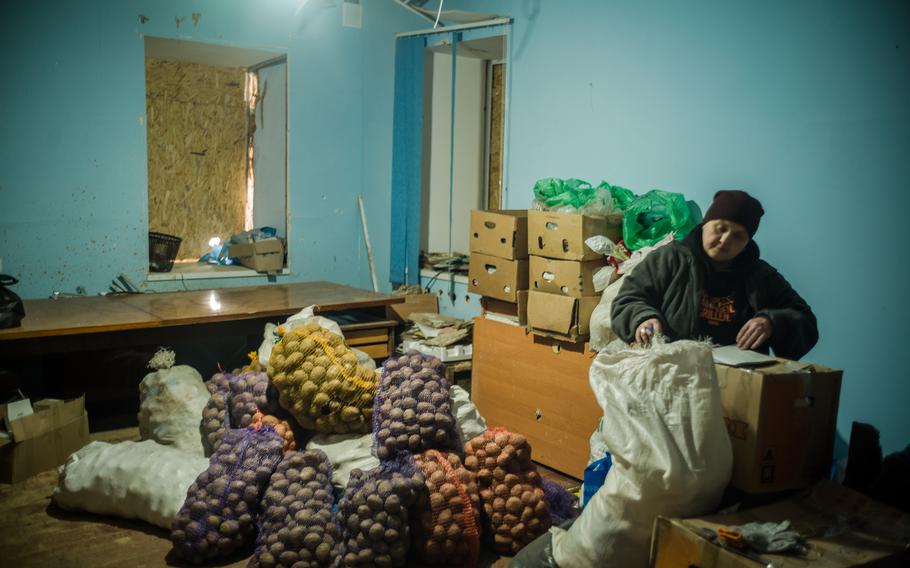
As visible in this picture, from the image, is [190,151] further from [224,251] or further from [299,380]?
[299,380]

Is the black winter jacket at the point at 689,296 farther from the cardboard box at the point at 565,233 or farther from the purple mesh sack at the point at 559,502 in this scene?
the purple mesh sack at the point at 559,502

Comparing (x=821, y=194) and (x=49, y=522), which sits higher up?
(x=821, y=194)

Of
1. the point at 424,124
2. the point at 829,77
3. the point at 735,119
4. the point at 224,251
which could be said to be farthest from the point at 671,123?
the point at 224,251

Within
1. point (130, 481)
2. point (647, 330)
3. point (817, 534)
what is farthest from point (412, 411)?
point (817, 534)

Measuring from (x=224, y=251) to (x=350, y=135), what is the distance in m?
1.30

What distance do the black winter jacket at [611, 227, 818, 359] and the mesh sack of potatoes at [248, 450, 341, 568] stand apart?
125cm

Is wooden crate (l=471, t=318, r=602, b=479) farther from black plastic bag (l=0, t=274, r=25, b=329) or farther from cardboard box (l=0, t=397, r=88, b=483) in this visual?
black plastic bag (l=0, t=274, r=25, b=329)

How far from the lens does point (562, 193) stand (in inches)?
147

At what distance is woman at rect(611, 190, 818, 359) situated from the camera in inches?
98.7

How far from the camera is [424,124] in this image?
18.2ft

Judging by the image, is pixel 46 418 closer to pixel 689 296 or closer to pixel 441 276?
pixel 441 276

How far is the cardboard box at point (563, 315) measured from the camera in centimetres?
349

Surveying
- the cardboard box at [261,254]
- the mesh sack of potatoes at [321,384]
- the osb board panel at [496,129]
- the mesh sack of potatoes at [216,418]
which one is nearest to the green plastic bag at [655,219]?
the mesh sack of potatoes at [321,384]

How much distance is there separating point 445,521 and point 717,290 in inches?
50.3
